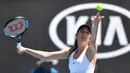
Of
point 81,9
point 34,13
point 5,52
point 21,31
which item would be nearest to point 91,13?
point 81,9

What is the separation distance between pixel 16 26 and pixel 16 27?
0.4 inches

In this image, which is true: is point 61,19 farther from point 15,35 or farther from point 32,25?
point 15,35

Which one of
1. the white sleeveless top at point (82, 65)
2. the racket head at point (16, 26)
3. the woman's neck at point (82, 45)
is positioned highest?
the racket head at point (16, 26)

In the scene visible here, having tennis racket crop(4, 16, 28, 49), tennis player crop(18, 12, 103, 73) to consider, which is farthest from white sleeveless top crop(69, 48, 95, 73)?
tennis racket crop(4, 16, 28, 49)

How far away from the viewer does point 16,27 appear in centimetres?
503

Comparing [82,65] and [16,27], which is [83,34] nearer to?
[82,65]

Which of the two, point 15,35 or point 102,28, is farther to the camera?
point 102,28

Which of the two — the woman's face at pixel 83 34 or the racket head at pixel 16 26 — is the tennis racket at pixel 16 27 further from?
the woman's face at pixel 83 34

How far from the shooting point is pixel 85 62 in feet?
15.5

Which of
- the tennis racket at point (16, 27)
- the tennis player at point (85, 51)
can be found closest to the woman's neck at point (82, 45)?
the tennis player at point (85, 51)

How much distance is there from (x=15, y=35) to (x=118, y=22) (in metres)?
3.48

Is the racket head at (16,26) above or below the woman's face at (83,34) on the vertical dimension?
above

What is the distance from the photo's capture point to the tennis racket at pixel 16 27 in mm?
4992

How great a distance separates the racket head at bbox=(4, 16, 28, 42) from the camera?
5.00m
